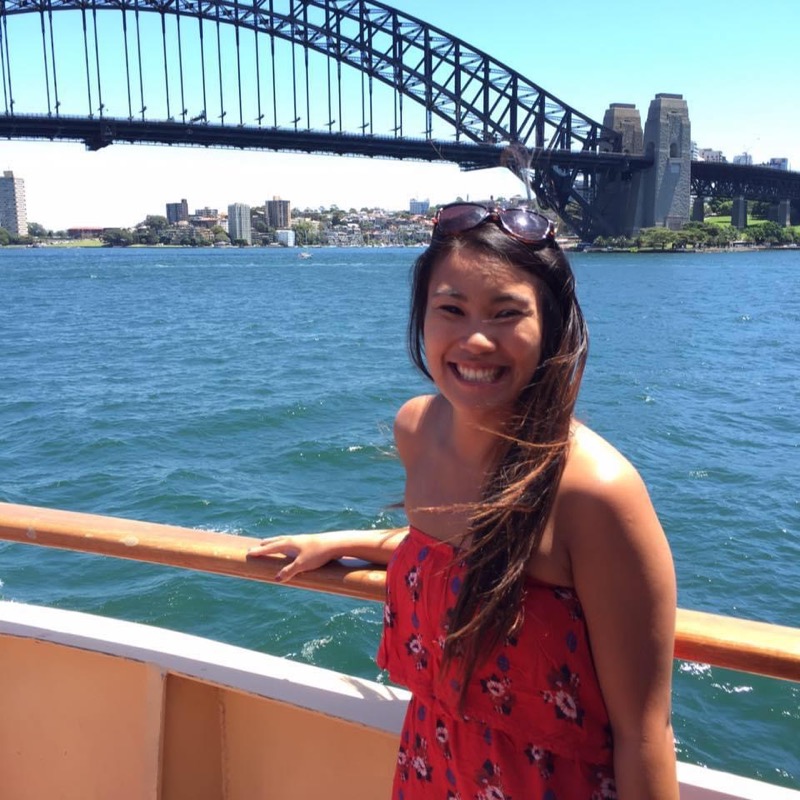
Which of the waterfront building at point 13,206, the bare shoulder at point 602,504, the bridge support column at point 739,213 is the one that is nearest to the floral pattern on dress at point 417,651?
the bare shoulder at point 602,504

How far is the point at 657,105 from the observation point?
199 feet

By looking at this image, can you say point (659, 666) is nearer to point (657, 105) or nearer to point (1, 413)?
point (1, 413)

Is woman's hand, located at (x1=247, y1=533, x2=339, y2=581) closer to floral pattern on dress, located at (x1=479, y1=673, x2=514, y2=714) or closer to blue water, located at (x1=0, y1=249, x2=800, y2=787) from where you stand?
blue water, located at (x1=0, y1=249, x2=800, y2=787)

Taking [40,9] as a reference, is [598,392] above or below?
below

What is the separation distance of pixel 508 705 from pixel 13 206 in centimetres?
15412

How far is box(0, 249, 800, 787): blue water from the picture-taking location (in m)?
5.55

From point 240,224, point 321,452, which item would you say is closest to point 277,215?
point 240,224

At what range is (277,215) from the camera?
13275 cm

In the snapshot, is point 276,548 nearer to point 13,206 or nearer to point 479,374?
point 479,374

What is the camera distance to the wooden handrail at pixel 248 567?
108 centimetres

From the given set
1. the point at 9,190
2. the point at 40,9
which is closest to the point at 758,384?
the point at 40,9

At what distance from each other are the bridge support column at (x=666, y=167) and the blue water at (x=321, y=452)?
123 feet

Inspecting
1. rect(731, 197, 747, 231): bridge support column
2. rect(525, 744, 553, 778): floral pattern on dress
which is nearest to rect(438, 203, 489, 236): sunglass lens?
rect(525, 744, 553, 778): floral pattern on dress

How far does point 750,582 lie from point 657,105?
2363 inches
